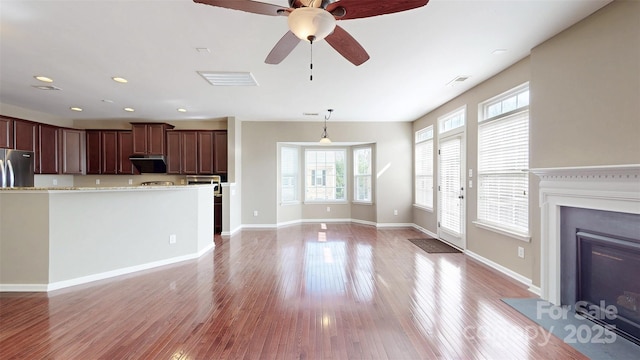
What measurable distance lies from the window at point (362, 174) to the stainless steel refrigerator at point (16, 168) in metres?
7.08

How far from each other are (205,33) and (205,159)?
428cm

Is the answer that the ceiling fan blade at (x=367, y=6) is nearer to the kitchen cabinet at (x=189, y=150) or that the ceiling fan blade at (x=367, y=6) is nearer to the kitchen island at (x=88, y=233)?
the kitchen island at (x=88, y=233)

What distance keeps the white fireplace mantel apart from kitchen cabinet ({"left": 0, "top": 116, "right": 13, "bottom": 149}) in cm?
831

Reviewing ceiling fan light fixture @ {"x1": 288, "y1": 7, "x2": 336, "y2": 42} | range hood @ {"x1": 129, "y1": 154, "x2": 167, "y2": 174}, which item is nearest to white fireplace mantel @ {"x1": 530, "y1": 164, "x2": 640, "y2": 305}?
ceiling fan light fixture @ {"x1": 288, "y1": 7, "x2": 336, "y2": 42}

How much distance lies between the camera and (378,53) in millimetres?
3053

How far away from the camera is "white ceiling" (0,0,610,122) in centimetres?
232

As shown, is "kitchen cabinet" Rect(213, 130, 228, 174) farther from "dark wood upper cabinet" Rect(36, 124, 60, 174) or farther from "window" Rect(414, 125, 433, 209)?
"window" Rect(414, 125, 433, 209)

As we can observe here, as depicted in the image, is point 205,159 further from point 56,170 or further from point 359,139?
point 359,139

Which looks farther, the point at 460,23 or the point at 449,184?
the point at 449,184

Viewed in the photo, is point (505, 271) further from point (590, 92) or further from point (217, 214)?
point (217, 214)

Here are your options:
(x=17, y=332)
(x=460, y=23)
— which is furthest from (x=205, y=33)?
(x=17, y=332)

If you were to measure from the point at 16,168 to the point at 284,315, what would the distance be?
6.11 m

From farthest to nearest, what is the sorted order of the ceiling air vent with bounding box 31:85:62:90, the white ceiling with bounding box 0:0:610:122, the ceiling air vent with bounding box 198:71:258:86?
the ceiling air vent with bounding box 31:85:62:90 → the ceiling air vent with bounding box 198:71:258:86 → the white ceiling with bounding box 0:0:610:122

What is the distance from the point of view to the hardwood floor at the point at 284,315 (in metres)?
1.99
